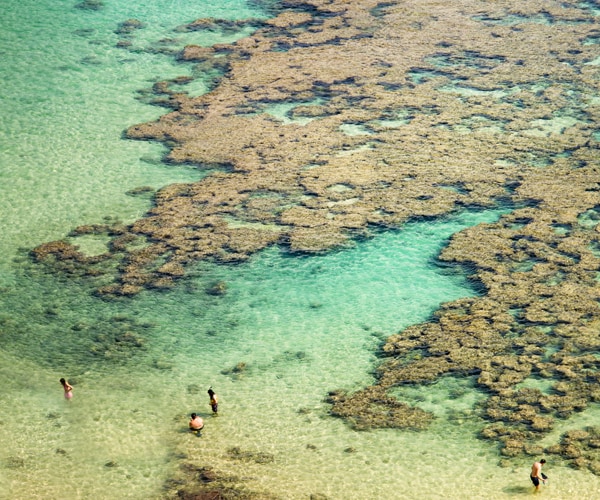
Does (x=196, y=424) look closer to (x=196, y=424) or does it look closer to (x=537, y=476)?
(x=196, y=424)

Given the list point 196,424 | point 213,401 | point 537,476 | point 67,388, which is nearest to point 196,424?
point 196,424

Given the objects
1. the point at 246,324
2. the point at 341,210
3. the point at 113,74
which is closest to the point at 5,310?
the point at 246,324

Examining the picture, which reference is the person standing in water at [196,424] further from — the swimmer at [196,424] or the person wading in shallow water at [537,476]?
the person wading in shallow water at [537,476]

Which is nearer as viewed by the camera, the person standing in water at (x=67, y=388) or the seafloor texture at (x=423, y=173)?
the person standing in water at (x=67, y=388)

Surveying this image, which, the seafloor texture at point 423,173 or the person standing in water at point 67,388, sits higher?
the seafloor texture at point 423,173

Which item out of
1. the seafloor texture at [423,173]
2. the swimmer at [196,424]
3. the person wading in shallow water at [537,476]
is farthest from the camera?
the seafloor texture at [423,173]

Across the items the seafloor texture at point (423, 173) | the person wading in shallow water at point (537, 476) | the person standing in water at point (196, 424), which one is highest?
the seafloor texture at point (423, 173)

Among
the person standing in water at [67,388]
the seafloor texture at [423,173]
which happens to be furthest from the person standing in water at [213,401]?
the person standing in water at [67,388]
